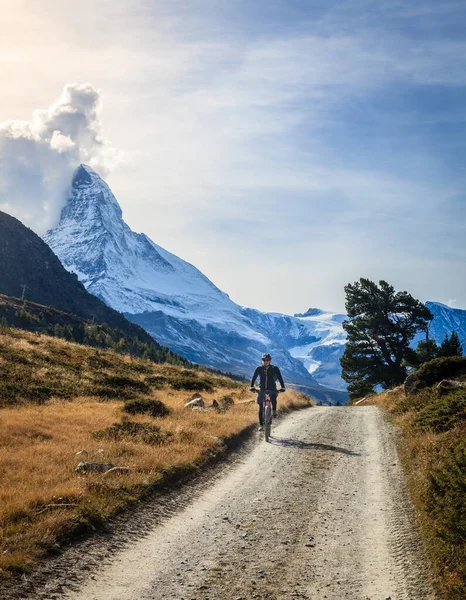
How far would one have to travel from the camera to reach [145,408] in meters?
20.1

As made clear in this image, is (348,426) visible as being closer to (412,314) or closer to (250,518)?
(250,518)

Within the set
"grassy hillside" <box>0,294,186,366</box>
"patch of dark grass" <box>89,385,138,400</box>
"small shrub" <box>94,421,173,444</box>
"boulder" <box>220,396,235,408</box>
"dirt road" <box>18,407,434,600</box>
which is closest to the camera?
"dirt road" <box>18,407,434,600</box>

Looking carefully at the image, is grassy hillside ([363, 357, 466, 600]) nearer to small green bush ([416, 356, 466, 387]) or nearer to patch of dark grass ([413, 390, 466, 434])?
patch of dark grass ([413, 390, 466, 434])

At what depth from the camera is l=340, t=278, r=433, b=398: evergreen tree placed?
51406 millimetres

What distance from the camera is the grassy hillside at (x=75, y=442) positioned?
8.20m

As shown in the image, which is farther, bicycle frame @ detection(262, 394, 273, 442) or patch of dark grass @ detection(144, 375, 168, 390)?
patch of dark grass @ detection(144, 375, 168, 390)

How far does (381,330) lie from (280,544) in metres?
46.4

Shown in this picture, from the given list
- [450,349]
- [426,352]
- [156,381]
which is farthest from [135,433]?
[426,352]

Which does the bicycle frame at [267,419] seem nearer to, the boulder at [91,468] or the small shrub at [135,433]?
the small shrub at [135,433]

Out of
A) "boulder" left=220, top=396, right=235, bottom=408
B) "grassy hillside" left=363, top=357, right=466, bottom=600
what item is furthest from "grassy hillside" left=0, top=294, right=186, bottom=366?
"grassy hillside" left=363, top=357, right=466, bottom=600

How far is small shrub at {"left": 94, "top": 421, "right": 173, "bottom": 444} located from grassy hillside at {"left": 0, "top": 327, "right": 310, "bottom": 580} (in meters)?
0.03

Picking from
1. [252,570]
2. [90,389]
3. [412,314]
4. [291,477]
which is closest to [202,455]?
[291,477]

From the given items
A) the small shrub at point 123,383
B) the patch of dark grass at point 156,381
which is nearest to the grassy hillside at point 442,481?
the small shrub at point 123,383

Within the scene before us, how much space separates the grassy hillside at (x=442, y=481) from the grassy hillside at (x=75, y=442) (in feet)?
17.8
